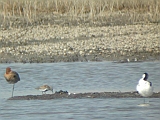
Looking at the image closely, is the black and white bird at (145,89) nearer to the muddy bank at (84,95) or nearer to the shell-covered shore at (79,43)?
the muddy bank at (84,95)

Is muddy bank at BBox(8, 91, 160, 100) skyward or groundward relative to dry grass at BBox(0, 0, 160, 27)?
groundward

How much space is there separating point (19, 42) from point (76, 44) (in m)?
2.25

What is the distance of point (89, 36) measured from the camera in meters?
23.0

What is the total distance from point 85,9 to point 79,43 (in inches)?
345

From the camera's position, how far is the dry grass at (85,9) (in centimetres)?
2766

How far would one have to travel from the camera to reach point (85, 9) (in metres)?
30.0

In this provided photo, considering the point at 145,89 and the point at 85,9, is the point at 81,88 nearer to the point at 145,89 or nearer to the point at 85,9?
the point at 145,89

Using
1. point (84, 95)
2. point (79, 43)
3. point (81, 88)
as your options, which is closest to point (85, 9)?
point (79, 43)

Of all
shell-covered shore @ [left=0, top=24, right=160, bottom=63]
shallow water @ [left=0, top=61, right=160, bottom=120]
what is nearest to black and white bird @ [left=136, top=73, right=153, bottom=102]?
shallow water @ [left=0, top=61, right=160, bottom=120]

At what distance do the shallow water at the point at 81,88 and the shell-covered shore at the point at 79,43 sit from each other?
0.81 m

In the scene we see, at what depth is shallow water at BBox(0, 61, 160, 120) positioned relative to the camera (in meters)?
11.5

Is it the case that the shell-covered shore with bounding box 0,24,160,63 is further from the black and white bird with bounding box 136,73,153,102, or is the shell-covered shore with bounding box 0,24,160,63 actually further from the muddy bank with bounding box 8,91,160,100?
the black and white bird with bounding box 136,73,153,102

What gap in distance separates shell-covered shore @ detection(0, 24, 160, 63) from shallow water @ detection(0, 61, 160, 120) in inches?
31.9

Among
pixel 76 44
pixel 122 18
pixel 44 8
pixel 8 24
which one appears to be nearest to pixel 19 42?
pixel 76 44
